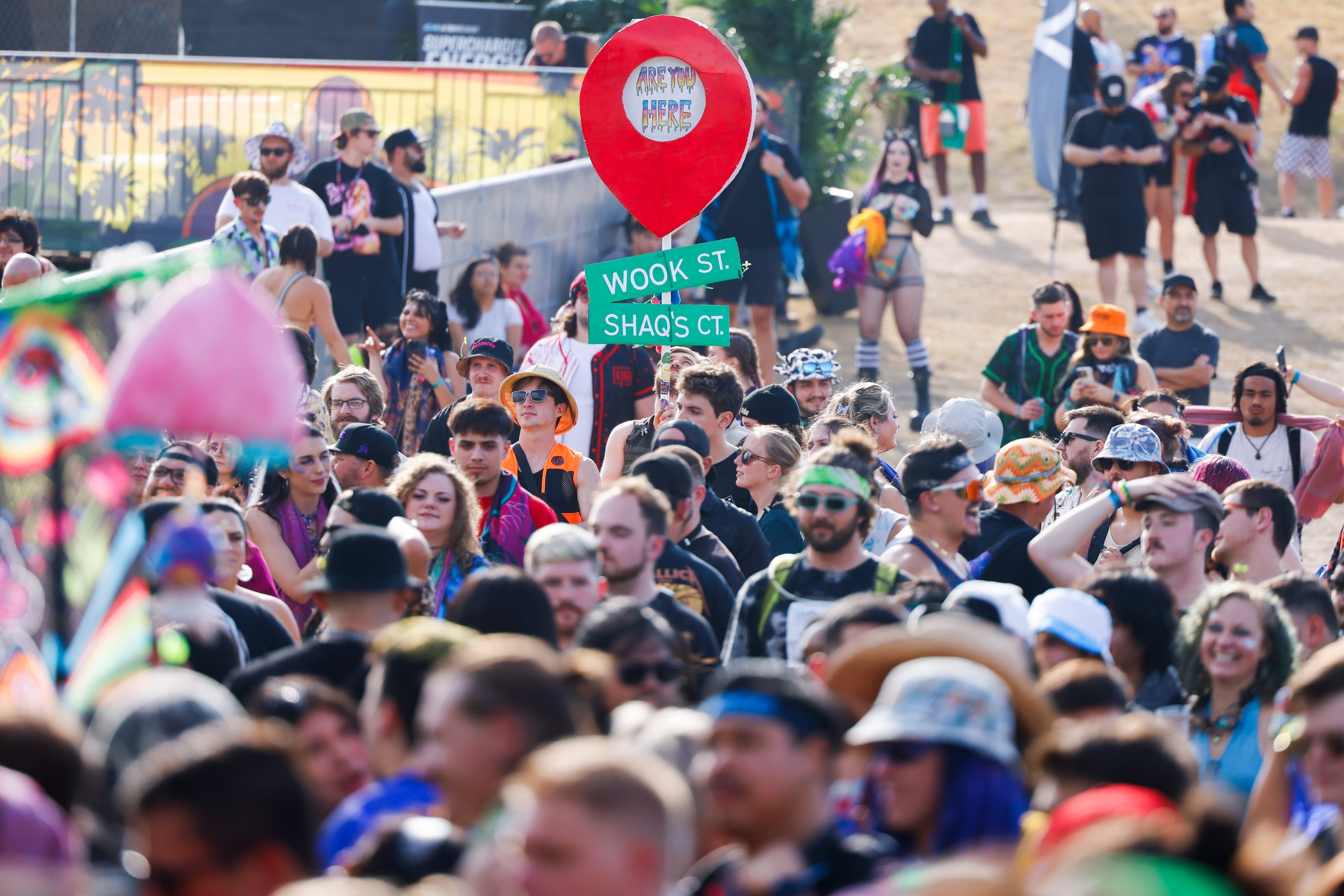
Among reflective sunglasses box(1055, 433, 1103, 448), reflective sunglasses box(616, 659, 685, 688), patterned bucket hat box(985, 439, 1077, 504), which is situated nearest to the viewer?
reflective sunglasses box(616, 659, 685, 688)

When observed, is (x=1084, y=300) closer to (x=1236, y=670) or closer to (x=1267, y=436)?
(x=1267, y=436)

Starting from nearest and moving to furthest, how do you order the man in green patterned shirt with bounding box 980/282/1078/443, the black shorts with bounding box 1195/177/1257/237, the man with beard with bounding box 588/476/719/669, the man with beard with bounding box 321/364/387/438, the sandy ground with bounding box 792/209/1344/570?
the man with beard with bounding box 588/476/719/669 → the man with beard with bounding box 321/364/387/438 → the man in green patterned shirt with bounding box 980/282/1078/443 → the sandy ground with bounding box 792/209/1344/570 → the black shorts with bounding box 1195/177/1257/237

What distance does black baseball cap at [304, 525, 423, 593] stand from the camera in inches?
179

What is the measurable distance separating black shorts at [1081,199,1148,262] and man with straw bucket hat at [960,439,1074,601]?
26.4 ft

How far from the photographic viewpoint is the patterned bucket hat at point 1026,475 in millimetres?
6422

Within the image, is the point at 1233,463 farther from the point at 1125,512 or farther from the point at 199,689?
the point at 199,689

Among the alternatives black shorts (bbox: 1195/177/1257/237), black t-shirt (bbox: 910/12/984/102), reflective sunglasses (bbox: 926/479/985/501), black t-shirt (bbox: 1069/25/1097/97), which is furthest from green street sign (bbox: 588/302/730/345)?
black t-shirt (bbox: 1069/25/1097/97)

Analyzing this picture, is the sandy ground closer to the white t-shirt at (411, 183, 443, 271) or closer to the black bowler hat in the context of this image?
the white t-shirt at (411, 183, 443, 271)

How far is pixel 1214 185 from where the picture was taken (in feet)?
50.6

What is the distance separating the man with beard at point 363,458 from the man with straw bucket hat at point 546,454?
1.87ft

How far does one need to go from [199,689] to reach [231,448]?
356 centimetres

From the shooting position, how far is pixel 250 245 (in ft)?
30.9

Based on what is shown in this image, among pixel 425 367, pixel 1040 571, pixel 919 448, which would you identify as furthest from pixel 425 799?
pixel 425 367

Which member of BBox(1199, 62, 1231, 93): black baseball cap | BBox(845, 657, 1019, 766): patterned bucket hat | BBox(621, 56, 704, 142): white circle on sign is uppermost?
BBox(1199, 62, 1231, 93): black baseball cap
